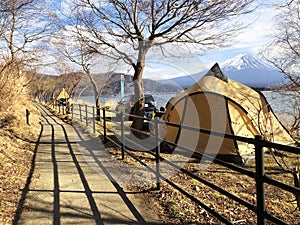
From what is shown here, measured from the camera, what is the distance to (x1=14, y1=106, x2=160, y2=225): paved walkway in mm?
3486

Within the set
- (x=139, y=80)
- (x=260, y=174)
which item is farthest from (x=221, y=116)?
(x=260, y=174)

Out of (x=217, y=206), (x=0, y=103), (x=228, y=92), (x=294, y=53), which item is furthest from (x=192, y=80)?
(x=0, y=103)

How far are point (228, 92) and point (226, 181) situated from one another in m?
3.08

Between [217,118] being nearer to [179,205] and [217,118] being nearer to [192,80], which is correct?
[192,80]

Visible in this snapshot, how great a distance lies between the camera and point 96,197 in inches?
166

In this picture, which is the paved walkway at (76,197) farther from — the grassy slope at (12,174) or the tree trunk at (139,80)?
the tree trunk at (139,80)

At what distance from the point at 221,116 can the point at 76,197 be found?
499cm

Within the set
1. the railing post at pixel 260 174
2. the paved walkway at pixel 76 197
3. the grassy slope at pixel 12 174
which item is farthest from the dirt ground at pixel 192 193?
the railing post at pixel 260 174

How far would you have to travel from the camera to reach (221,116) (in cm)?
771

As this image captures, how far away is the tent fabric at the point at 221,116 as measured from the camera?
761cm

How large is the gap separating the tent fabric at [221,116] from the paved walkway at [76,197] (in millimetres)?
2680

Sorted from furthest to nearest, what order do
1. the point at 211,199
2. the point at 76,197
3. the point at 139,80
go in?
1. the point at 139,80
2. the point at 211,199
3. the point at 76,197

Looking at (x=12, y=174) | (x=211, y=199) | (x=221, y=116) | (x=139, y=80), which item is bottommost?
(x=211, y=199)

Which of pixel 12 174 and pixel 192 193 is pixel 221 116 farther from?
pixel 12 174
